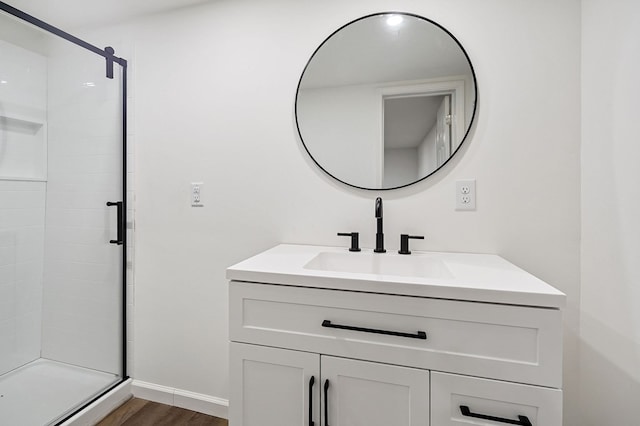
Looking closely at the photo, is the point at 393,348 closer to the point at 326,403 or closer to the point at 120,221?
the point at 326,403

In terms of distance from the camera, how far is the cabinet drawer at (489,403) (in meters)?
0.81

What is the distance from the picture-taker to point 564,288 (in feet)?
4.24

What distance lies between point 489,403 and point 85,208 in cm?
220

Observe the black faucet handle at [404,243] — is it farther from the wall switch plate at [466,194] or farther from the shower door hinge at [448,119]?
the shower door hinge at [448,119]

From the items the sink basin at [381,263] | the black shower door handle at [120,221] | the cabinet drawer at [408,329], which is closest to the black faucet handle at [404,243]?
the sink basin at [381,263]

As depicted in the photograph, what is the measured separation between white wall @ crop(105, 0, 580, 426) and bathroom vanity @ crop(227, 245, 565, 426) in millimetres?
393

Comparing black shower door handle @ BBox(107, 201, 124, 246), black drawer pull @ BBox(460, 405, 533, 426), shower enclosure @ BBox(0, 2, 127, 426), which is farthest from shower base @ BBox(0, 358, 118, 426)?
black drawer pull @ BBox(460, 405, 533, 426)

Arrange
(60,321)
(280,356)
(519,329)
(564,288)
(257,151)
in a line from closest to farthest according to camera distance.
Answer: (519,329), (280,356), (564,288), (257,151), (60,321)

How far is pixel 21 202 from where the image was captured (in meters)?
1.79

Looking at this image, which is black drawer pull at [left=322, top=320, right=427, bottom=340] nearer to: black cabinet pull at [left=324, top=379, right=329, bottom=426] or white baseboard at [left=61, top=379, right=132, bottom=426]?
black cabinet pull at [left=324, top=379, right=329, bottom=426]

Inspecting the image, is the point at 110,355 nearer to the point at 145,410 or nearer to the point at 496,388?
the point at 145,410

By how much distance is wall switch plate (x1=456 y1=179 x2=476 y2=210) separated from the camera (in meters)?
1.37

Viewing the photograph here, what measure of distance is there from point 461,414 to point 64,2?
104 inches

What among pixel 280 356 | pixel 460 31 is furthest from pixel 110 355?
pixel 460 31
